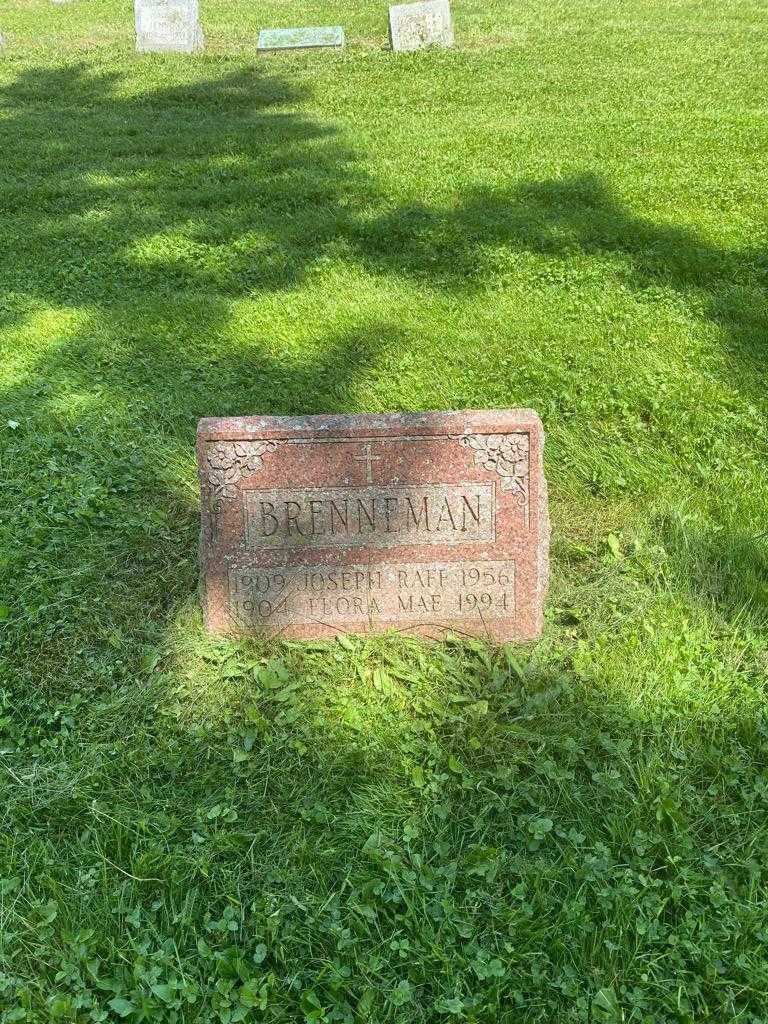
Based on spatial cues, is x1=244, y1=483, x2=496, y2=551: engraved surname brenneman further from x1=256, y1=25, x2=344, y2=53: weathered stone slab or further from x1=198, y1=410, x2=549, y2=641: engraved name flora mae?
x1=256, y1=25, x2=344, y2=53: weathered stone slab

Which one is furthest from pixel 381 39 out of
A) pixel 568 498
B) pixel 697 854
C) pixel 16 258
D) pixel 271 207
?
pixel 697 854

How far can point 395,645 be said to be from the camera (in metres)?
3.40

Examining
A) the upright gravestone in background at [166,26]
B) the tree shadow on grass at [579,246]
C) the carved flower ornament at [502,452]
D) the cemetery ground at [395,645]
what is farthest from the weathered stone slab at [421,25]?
the carved flower ornament at [502,452]

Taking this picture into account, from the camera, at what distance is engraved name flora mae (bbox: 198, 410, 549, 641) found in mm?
3256

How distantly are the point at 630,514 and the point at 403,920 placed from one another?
2.24 metres

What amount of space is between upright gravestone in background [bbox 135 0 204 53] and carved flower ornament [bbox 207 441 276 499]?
1333 cm

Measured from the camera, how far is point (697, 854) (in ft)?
8.47

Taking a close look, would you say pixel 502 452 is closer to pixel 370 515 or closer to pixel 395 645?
pixel 370 515

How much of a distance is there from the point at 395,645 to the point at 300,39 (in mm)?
13430

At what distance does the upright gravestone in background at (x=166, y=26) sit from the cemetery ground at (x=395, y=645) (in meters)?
7.03

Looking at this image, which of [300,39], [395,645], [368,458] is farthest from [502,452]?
[300,39]

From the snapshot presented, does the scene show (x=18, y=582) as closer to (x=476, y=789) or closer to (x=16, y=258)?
(x=476, y=789)

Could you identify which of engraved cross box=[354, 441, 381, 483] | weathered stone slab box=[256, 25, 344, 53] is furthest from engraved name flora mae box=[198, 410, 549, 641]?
weathered stone slab box=[256, 25, 344, 53]

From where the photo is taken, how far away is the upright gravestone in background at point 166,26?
14102 mm
